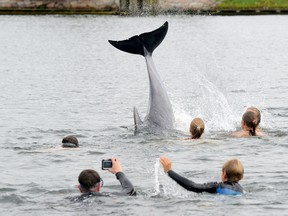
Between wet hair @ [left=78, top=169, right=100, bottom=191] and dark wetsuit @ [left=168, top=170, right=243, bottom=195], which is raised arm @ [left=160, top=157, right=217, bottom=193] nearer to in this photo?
dark wetsuit @ [left=168, top=170, right=243, bottom=195]

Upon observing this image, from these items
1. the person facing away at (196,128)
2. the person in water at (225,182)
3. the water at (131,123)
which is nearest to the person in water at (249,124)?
the water at (131,123)

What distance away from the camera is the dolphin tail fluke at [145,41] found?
29203mm

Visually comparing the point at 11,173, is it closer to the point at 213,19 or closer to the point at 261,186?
the point at 261,186

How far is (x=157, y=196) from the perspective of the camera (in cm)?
2245

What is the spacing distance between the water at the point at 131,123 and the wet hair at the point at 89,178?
58 centimetres

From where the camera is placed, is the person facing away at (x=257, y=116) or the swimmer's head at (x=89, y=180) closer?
the swimmer's head at (x=89, y=180)

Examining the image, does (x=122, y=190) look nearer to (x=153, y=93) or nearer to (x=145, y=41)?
(x=153, y=93)

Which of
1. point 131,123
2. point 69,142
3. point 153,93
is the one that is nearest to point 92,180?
point 69,142

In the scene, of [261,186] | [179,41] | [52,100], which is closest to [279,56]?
[179,41]

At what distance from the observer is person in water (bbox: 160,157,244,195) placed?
20656 millimetres

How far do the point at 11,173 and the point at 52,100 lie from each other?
16.6 metres

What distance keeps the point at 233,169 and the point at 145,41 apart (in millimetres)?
9542

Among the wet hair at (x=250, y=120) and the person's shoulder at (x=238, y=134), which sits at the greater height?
the wet hair at (x=250, y=120)

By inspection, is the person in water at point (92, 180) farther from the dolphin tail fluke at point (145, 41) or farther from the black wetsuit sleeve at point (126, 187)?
the dolphin tail fluke at point (145, 41)
